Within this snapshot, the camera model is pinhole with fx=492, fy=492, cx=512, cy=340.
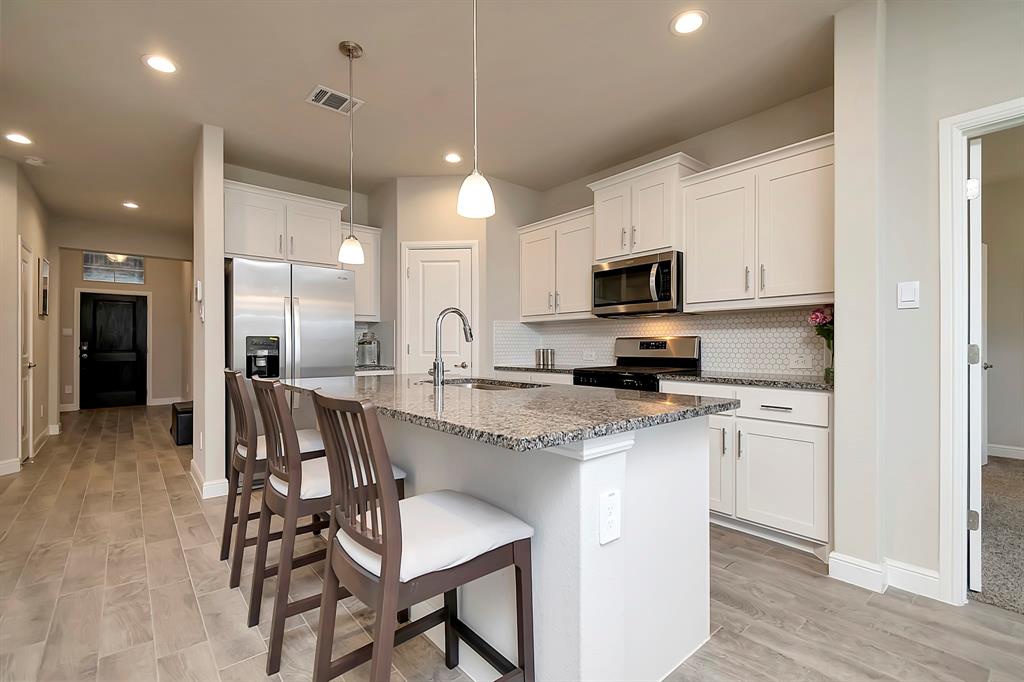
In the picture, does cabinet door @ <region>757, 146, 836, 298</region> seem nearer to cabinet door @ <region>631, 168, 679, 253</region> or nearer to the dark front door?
cabinet door @ <region>631, 168, 679, 253</region>

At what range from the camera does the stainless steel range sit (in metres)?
3.22

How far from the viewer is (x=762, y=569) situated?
7.76ft

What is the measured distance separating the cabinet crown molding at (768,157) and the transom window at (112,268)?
824cm

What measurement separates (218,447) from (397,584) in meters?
3.07

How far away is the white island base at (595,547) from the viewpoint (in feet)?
4.04

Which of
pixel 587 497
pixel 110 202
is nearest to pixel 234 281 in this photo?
pixel 110 202

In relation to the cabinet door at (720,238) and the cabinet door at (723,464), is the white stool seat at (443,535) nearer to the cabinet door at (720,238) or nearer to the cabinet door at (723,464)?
the cabinet door at (723,464)

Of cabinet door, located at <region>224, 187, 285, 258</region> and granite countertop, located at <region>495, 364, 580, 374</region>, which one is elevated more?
cabinet door, located at <region>224, 187, 285, 258</region>

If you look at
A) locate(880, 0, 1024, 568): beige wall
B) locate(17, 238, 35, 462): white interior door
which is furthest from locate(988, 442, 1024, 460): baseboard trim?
locate(17, 238, 35, 462): white interior door

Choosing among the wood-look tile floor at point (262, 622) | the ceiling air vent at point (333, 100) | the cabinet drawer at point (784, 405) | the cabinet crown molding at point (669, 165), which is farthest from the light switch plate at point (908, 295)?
the ceiling air vent at point (333, 100)

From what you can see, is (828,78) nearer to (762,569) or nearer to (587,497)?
(762,569)

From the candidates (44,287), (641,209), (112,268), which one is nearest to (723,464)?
(641,209)

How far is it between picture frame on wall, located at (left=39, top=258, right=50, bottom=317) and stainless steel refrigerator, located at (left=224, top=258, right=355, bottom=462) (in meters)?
3.07

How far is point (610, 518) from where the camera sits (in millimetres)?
1263
